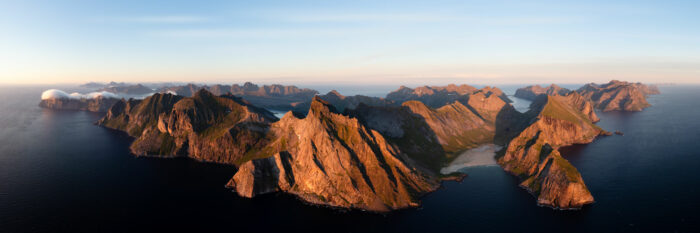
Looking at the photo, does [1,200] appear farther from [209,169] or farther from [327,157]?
[327,157]

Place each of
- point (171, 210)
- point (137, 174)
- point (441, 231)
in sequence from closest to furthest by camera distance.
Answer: point (441, 231)
point (171, 210)
point (137, 174)

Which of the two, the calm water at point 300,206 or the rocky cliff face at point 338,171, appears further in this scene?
the rocky cliff face at point 338,171

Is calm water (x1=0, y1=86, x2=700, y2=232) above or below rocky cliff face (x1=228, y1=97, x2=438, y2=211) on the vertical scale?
below

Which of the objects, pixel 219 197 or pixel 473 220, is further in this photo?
pixel 219 197

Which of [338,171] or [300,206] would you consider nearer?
[300,206]

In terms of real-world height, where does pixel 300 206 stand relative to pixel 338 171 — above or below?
below

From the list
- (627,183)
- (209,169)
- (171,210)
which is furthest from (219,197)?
(627,183)

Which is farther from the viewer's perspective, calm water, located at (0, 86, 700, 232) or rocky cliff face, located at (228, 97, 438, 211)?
rocky cliff face, located at (228, 97, 438, 211)

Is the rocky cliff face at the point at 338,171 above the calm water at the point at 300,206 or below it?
above
